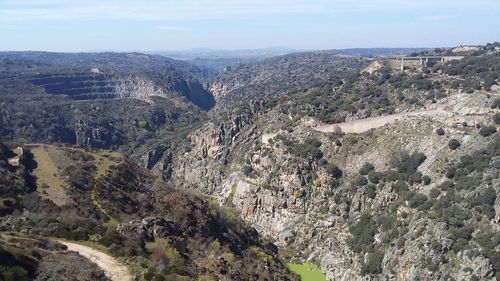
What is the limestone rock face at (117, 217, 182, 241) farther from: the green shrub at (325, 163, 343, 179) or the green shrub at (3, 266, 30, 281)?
the green shrub at (325, 163, 343, 179)

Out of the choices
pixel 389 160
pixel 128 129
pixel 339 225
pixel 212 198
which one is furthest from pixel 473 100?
pixel 128 129

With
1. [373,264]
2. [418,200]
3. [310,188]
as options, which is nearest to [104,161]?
[310,188]

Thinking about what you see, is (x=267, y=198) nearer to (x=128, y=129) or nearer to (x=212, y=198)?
(x=212, y=198)

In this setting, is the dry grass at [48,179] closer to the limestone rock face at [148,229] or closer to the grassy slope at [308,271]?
the limestone rock face at [148,229]

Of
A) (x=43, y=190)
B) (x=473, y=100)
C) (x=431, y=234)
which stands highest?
Result: (x=473, y=100)

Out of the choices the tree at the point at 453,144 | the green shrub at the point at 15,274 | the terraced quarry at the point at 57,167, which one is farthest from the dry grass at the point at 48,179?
the tree at the point at 453,144

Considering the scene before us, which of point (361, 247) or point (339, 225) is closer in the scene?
point (361, 247)

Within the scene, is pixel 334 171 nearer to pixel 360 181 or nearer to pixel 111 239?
pixel 360 181
